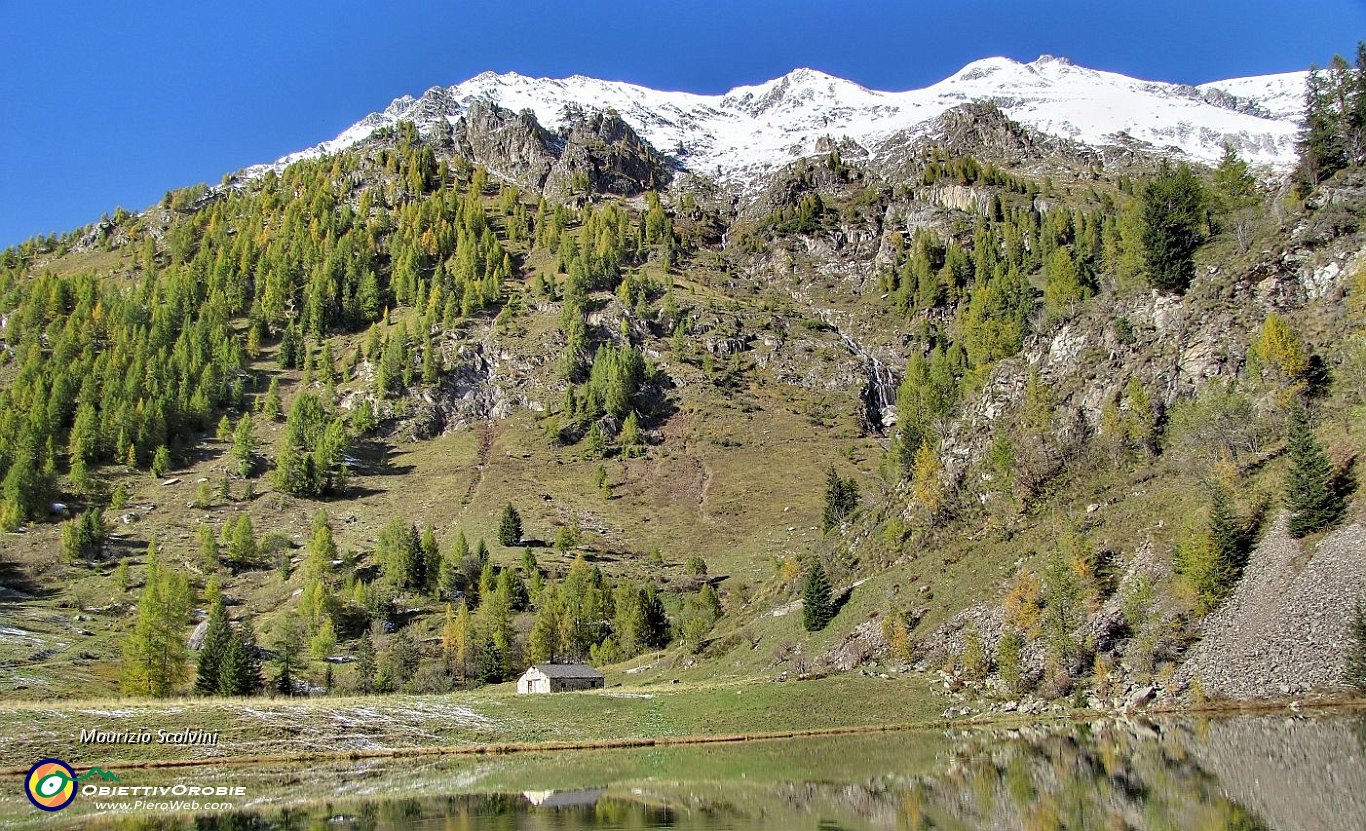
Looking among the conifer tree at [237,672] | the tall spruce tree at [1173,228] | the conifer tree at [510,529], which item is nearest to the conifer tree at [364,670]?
the conifer tree at [237,672]

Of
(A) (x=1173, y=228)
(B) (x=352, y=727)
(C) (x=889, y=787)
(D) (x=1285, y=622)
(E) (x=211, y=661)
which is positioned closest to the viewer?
(C) (x=889, y=787)

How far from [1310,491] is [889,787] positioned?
133ft

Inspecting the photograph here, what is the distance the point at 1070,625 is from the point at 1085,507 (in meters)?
15.4

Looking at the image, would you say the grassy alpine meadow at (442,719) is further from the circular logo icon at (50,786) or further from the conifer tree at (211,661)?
the conifer tree at (211,661)

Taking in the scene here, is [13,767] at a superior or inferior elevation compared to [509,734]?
superior

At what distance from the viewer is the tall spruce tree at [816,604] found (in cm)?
8488

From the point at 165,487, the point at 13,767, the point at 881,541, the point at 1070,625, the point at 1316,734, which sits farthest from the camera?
the point at 165,487

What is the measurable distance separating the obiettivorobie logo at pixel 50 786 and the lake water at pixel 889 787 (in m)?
0.93

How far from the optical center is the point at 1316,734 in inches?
1470

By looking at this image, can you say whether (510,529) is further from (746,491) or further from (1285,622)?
(1285,622)

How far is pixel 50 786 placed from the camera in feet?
131

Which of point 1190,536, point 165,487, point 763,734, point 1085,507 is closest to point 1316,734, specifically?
point 1190,536

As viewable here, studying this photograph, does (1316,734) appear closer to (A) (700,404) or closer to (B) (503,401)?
(A) (700,404)

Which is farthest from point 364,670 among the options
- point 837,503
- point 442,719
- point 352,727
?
point 837,503
